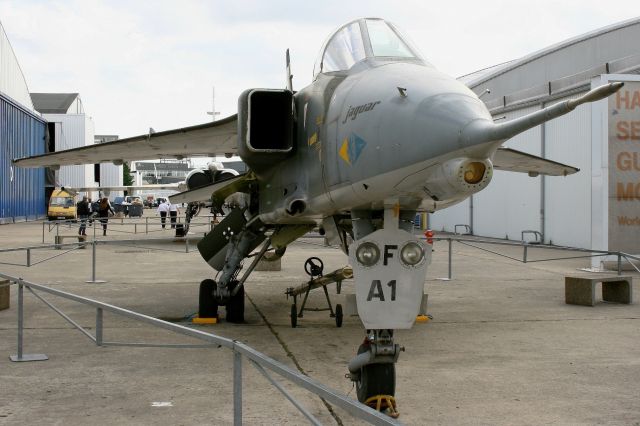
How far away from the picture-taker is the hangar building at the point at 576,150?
14484mm

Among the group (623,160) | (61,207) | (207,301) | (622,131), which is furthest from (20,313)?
(61,207)

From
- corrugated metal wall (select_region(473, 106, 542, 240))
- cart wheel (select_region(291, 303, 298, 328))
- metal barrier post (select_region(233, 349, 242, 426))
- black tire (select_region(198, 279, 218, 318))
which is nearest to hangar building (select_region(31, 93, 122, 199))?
corrugated metal wall (select_region(473, 106, 542, 240))

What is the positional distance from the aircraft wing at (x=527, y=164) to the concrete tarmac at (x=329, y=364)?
6.56 feet

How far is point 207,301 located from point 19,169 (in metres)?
37.7

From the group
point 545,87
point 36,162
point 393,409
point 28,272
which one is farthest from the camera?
point 545,87

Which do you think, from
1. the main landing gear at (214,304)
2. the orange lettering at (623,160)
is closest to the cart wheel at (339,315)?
the main landing gear at (214,304)

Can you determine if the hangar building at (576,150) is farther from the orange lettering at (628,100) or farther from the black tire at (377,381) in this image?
the black tire at (377,381)

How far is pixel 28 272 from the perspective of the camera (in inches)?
582

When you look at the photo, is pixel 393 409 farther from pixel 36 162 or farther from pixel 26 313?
pixel 36 162

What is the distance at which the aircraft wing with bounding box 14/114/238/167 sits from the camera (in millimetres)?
9000

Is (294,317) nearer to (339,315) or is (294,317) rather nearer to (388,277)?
(339,315)

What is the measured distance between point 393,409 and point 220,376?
188 cm

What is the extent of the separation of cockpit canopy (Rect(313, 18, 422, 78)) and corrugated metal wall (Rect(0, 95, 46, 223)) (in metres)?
36.0

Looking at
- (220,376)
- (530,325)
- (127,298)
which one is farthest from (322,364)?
(127,298)
